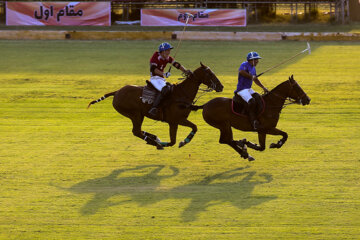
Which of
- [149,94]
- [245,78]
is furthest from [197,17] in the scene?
[245,78]

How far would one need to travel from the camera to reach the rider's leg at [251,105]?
1413 centimetres

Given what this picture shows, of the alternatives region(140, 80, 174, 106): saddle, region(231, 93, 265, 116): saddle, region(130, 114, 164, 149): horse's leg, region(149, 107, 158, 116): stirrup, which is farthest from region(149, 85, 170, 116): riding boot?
region(231, 93, 265, 116): saddle

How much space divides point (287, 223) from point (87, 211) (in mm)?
3355

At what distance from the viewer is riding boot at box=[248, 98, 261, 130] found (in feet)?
46.4

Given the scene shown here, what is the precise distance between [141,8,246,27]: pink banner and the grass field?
1647 centimetres

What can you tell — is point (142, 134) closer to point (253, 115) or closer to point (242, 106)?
point (242, 106)

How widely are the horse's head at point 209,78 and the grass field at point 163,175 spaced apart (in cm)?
159

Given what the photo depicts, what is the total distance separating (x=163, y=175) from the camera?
1365 centimetres

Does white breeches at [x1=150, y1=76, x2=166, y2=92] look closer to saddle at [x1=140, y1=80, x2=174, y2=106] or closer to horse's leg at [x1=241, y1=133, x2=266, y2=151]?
saddle at [x1=140, y1=80, x2=174, y2=106]

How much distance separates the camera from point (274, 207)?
11.6m

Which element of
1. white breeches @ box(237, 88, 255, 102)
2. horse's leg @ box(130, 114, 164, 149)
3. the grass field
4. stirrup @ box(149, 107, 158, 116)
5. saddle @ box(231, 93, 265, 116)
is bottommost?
the grass field

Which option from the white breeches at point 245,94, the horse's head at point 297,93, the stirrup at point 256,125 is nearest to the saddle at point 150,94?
the white breeches at point 245,94

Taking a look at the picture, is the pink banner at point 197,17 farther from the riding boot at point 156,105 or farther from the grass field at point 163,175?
the riding boot at point 156,105

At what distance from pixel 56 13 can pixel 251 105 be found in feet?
98.4
